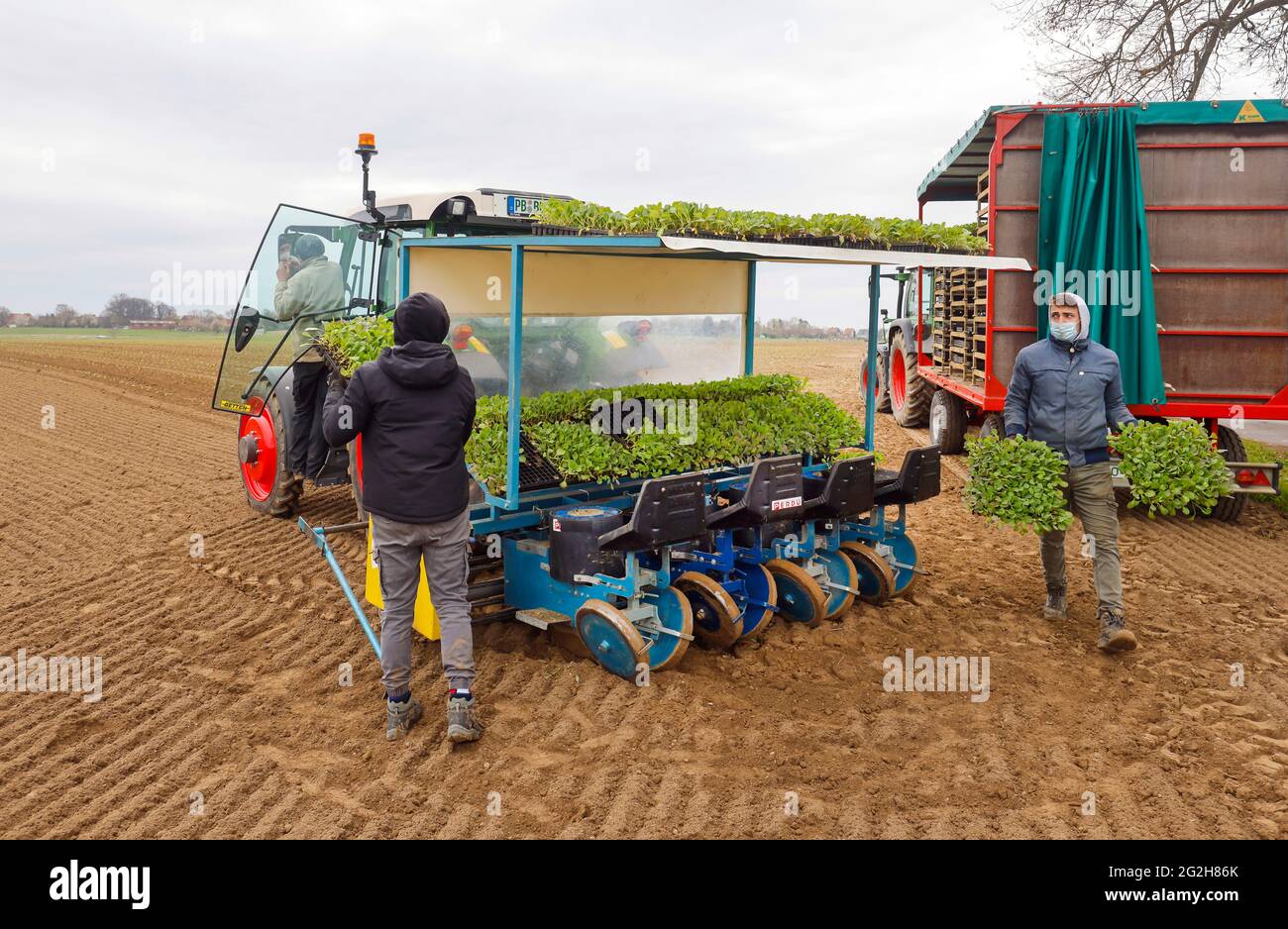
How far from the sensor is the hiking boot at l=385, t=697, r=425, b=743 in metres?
4.81

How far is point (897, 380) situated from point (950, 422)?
11.5 feet

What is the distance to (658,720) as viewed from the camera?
4953mm

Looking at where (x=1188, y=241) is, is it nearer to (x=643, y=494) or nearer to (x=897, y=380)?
(x=643, y=494)

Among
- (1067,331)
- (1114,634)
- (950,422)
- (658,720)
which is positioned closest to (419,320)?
(658,720)

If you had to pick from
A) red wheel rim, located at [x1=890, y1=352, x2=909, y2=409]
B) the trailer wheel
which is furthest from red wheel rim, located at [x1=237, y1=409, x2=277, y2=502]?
red wheel rim, located at [x1=890, y1=352, x2=909, y2=409]

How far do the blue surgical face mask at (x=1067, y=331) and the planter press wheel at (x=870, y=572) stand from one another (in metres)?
1.68

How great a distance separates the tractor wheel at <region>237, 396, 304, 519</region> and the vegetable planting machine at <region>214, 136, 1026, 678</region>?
96 cm

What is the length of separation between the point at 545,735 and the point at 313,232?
179 inches

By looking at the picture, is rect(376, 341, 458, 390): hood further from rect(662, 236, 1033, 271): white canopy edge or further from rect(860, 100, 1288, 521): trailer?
rect(860, 100, 1288, 521): trailer

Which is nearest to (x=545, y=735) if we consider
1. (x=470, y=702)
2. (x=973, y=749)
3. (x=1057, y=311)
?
(x=470, y=702)

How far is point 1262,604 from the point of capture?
7.01m

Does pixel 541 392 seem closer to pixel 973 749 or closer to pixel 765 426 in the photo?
pixel 765 426

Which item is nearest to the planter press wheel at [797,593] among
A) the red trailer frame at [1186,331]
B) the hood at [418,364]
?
the hood at [418,364]

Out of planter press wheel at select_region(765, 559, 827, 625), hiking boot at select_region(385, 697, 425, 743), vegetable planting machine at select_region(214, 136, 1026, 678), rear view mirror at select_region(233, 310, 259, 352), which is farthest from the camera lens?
rear view mirror at select_region(233, 310, 259, 352)
